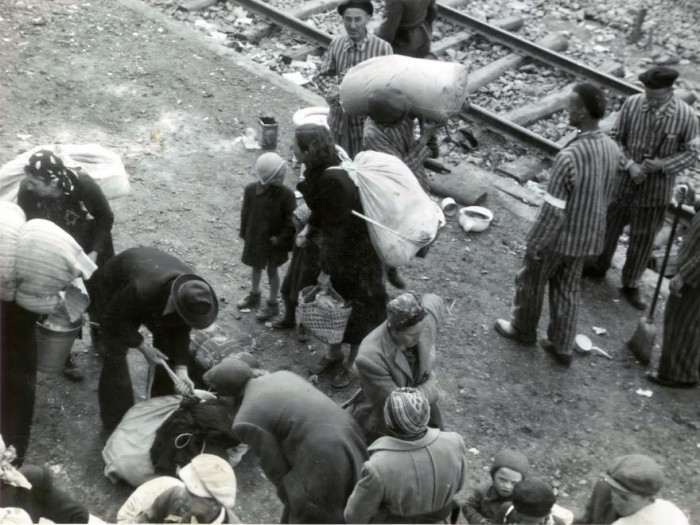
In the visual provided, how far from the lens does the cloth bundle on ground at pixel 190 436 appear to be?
5191mm

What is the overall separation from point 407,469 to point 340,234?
6.93 ft

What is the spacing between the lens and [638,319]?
720 cm

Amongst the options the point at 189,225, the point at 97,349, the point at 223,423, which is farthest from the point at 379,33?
the point at 223,423

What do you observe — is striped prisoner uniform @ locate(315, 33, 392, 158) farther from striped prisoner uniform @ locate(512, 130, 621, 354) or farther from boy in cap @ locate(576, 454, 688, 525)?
boy in cap @ locate(576, 454, 688, 525)

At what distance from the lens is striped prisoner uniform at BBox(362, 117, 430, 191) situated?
6.56 metres

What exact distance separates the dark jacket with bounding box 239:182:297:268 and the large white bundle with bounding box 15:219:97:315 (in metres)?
1.56

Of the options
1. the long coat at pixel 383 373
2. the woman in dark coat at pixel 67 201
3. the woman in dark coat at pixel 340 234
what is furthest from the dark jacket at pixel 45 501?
the woman in dark coat at pixel 340 234

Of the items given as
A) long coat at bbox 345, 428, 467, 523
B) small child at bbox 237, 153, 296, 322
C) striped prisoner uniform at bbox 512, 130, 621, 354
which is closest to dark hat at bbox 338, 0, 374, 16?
small child at bbox 237, 153, 296, 322

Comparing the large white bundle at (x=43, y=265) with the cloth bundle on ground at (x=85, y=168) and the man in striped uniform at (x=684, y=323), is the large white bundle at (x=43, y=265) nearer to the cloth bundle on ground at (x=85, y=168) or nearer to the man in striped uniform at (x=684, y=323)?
the cloth bundle on ground at (x=85, y=168)

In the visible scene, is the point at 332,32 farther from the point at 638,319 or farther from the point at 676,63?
the point at 638,319

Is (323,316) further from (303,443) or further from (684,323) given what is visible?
(684,323)

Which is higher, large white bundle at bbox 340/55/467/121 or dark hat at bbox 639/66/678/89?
dark hat at bbox 639/66/678/89

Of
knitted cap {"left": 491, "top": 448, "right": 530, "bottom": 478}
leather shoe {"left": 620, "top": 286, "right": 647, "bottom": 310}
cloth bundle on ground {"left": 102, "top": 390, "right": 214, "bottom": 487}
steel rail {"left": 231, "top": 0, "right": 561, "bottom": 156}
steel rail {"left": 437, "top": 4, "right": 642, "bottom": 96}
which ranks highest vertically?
steel rail {"left": 437, "top": 4, "right": 642, "bottom": 96}

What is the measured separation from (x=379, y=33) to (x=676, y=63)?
4.05 meters
